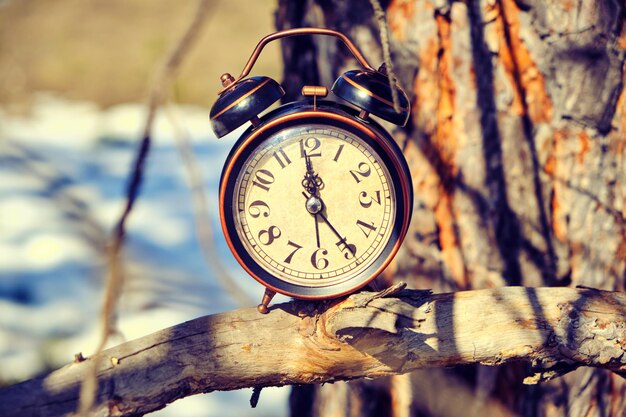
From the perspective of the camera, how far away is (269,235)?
152 cm

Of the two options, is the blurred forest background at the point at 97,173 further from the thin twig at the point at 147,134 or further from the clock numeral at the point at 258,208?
the clock numeral at the point at 258,208

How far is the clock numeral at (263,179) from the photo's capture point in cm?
149

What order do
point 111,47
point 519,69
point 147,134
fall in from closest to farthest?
point 147,134 < point 519,69 < point 111,47

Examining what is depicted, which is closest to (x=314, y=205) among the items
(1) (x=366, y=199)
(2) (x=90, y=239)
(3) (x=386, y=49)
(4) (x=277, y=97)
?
(1) (x=366, y=199)

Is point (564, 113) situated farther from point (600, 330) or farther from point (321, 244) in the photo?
point (321, 244)

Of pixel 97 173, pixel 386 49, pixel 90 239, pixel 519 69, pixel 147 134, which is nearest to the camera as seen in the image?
pixel 147 134

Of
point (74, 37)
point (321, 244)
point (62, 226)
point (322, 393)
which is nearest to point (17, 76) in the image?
point (74, 37)

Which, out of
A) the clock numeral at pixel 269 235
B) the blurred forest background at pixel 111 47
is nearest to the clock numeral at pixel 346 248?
the clock numeral at pixel 269 235

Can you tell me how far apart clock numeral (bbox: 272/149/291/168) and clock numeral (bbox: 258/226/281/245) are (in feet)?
0.48

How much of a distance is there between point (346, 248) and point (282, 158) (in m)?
0.25

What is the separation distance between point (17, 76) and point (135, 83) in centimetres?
113

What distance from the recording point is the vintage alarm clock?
147 cm

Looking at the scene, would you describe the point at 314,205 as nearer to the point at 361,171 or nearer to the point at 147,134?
the point at 361,171

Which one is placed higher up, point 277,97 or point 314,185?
point 277,97
